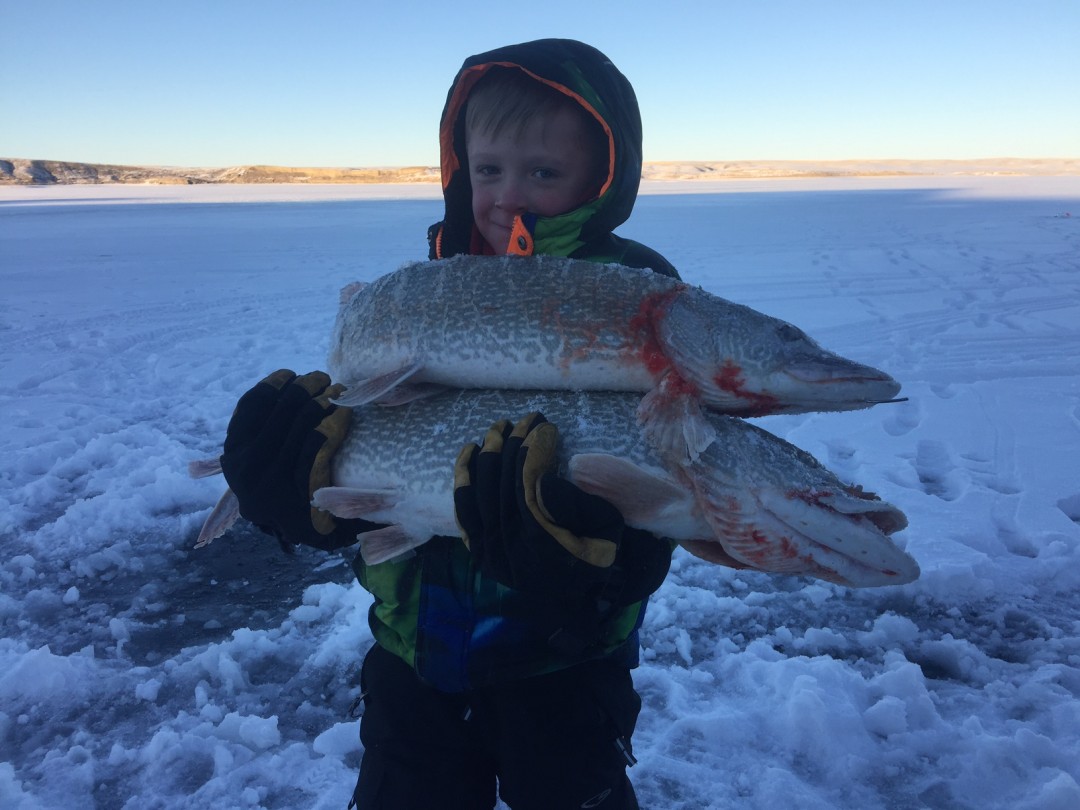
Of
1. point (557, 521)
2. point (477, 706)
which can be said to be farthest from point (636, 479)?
point (477, 706)

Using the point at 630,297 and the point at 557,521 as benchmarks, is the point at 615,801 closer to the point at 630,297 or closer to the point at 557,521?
the point at 557,521

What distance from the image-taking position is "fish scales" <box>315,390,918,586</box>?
143cm

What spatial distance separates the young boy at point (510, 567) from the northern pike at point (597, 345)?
17cm

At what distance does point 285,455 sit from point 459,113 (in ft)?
3.86

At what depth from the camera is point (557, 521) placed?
1387mm

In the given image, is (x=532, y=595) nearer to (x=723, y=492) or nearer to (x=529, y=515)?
(x=529, y=515)

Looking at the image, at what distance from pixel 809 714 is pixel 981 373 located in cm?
454

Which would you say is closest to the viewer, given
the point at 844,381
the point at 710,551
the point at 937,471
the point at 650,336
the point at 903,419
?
the point at 844,381

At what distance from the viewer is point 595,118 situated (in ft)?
6.22

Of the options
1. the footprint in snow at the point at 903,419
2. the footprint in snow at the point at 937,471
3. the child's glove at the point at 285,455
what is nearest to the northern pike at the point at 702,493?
the child's glove at the point at 285,455

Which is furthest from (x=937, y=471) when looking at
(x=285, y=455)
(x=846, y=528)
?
(x=285, y=455)

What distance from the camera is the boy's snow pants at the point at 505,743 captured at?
5.28 ft

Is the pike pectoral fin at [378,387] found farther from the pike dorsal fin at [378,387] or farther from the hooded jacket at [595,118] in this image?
the hooded jacket at [595,118]

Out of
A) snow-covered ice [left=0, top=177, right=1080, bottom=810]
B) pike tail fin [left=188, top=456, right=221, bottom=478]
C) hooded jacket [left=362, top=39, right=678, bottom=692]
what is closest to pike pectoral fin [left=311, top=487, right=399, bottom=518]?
hooded jacket [left=362, top=39, right=678, bottom=692]
